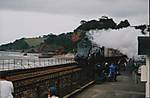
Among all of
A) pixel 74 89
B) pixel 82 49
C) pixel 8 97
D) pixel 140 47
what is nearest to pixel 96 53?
pixel 82 49

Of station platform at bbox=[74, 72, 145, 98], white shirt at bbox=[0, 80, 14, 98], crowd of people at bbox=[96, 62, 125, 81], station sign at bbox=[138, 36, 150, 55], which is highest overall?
station sign at bbox=[138, 36, 150, 55]

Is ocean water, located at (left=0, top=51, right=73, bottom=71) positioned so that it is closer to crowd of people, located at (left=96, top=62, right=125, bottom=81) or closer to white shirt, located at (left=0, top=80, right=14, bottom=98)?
crowd of people, located at (left=96, top=62, right=125, bottom=81)

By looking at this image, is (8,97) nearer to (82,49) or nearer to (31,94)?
(31,94)

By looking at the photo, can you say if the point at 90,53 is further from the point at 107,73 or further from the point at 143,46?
the point at 143,46

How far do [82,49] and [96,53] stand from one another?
1333mm

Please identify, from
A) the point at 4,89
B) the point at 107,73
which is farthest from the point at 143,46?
the point at 107,73

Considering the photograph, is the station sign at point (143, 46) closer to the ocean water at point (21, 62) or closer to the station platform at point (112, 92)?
the station platform at point (112, 92)

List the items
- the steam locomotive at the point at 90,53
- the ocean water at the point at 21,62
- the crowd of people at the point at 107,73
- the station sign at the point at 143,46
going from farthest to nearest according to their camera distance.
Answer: the steam locomotive at the point at 90,53 → the ocean water at the point at 21,62 → the crowd of people at the point at 107,73 → the station sign at the point at 143,46

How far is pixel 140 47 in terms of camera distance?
7113 mm

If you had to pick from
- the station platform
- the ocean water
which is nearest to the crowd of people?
the station platform

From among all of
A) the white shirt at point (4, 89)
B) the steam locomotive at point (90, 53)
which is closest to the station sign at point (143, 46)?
the white shirt at point (4, 89)

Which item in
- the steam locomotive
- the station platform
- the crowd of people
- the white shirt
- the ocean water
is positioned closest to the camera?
the white shirt

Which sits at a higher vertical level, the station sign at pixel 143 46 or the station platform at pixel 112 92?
the station sign at pixel 143 46

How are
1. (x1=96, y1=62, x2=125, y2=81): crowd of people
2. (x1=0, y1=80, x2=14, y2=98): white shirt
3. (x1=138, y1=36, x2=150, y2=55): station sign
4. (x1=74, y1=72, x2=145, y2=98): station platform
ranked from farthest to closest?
(x1=96, y1=62, x2=125, y2=81): crowd of people, (x1=74, y1=72, x2=145, y2=98): station platform, (x1=138, y1=36, x2=150, y2=55): station sign, (x1=0, y1=80, x2=14, y2=98): white shirt
